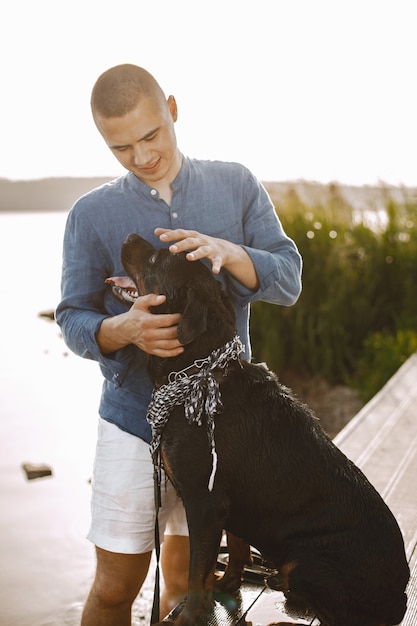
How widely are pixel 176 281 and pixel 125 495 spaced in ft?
2.57

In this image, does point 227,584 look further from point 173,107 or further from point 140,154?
point 173,107

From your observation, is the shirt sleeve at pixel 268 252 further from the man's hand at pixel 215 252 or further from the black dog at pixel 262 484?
the black dog at pixel 262 484

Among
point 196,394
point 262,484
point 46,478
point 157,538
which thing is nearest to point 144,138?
point 196,394

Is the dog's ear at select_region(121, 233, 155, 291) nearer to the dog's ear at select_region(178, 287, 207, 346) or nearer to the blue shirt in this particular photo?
the blue shirt

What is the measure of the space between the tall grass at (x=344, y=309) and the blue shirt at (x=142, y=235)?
397 centimetres

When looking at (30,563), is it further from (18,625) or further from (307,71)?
(307,71)

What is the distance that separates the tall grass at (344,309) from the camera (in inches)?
247

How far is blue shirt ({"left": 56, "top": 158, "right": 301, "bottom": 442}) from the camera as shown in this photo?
2.19m

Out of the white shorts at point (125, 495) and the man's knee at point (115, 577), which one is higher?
the white shorts at point (125, 495)

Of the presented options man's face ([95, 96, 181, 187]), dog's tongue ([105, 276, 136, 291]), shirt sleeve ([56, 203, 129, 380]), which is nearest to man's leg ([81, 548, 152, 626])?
shirt sleeve ([56, 203, 129, 380])

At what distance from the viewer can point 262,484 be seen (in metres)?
1.97

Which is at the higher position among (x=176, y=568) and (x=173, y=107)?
(x=173, y=107)

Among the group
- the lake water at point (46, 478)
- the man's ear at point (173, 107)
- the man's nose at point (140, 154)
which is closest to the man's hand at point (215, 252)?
the man's nose at point (140, 154)

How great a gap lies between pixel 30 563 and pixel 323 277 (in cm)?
369
